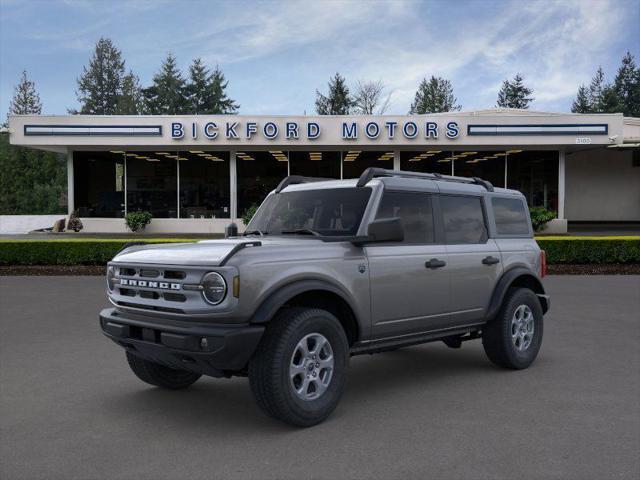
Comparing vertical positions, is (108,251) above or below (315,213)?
below

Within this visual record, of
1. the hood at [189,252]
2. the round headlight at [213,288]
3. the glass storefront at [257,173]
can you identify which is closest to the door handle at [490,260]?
the hood at [189,252]

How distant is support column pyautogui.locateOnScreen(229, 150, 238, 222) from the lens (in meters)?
28.3

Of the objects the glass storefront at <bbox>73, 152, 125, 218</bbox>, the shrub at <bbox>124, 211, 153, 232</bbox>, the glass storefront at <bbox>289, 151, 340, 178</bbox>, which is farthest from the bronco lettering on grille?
the glass storefront at <bbox>73, 152, 125, 218</bbox>

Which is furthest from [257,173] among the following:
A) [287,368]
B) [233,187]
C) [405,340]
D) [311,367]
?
[287,368]

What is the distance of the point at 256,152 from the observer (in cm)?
2877

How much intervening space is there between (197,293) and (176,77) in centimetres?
7483

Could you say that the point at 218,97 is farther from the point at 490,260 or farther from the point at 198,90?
the point at 490,260

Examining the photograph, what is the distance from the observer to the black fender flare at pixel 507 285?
622cm

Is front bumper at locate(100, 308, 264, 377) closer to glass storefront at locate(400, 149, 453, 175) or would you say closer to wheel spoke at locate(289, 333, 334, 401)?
wheel spoke at locate(289, 333, 334, 401)

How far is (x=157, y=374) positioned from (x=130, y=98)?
77.1 metres

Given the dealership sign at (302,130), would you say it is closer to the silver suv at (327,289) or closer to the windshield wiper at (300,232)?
the silver suv at (327,289)

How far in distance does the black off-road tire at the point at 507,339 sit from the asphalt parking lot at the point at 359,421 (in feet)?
0.46

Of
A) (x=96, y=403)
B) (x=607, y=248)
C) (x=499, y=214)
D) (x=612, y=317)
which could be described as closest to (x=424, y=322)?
(x=499, y=214)

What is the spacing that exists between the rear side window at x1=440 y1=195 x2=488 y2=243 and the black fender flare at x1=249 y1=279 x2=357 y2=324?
1.74m
